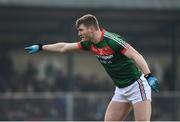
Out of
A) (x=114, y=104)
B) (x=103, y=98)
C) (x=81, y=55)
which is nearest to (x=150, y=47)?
(x=81, y=55)

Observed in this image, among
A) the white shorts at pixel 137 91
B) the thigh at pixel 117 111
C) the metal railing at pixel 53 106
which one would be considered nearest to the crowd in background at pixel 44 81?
the metal railing at pixel 53 106

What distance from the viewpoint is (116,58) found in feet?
28.2

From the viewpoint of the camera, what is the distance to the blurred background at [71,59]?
651 inches

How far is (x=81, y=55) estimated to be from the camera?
23.4 metres

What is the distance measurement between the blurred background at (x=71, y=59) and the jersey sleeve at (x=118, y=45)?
7.92 m

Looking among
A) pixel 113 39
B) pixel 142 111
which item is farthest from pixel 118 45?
pixel 142 111

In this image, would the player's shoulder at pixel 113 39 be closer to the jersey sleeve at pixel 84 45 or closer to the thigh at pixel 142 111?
the jersey sleeve at pixel 84 45

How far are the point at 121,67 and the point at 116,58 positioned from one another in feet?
0.42

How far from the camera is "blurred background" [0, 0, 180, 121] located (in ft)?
54.2

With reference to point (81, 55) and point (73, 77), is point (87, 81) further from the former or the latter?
point (81, 55)

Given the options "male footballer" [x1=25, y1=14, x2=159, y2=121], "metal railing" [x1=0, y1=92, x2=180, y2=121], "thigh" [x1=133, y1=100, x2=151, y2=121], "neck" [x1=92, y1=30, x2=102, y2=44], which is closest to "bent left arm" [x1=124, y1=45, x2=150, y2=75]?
"male footballer" [x1=25, y1=14, x2=159, y2=121]

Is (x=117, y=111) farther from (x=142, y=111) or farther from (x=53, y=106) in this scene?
(x=53, y=106)

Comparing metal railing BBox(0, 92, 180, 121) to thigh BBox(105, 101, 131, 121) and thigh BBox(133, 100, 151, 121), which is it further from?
thigh BBox(133, 100, 151, 121)

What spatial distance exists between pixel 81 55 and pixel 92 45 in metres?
14.7
